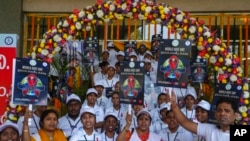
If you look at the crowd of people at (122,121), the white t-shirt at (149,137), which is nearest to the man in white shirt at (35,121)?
the crowd of people at (122,121)

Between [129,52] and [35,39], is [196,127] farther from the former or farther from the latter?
[35,39]

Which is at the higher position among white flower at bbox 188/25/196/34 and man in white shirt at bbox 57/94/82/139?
white flower at bbox 188/25/196/34

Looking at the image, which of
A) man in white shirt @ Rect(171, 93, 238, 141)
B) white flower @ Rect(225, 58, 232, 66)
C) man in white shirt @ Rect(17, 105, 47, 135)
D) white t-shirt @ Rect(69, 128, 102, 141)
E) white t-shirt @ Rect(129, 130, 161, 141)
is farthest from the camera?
white flower @ Rect(225, 58, 232, 66)

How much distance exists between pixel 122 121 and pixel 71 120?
2.61 feet

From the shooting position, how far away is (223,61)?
7.16 m

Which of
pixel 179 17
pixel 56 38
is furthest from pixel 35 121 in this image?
pixel 179 17

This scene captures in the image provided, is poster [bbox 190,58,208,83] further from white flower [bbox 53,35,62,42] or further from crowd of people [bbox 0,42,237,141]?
white flower [bbox 53,35,62,42]

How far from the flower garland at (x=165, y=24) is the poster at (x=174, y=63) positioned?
1.93 ft

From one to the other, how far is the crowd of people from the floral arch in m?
0.53

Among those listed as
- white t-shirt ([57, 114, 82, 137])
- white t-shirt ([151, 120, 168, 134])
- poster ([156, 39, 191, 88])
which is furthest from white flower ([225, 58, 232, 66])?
white t-shirt ([57, 114, 82, 137])

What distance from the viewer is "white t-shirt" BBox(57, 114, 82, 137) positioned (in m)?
6.96

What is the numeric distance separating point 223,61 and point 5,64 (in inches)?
115

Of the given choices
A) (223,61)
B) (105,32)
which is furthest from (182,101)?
(105,32)

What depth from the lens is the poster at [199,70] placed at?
748 cm
